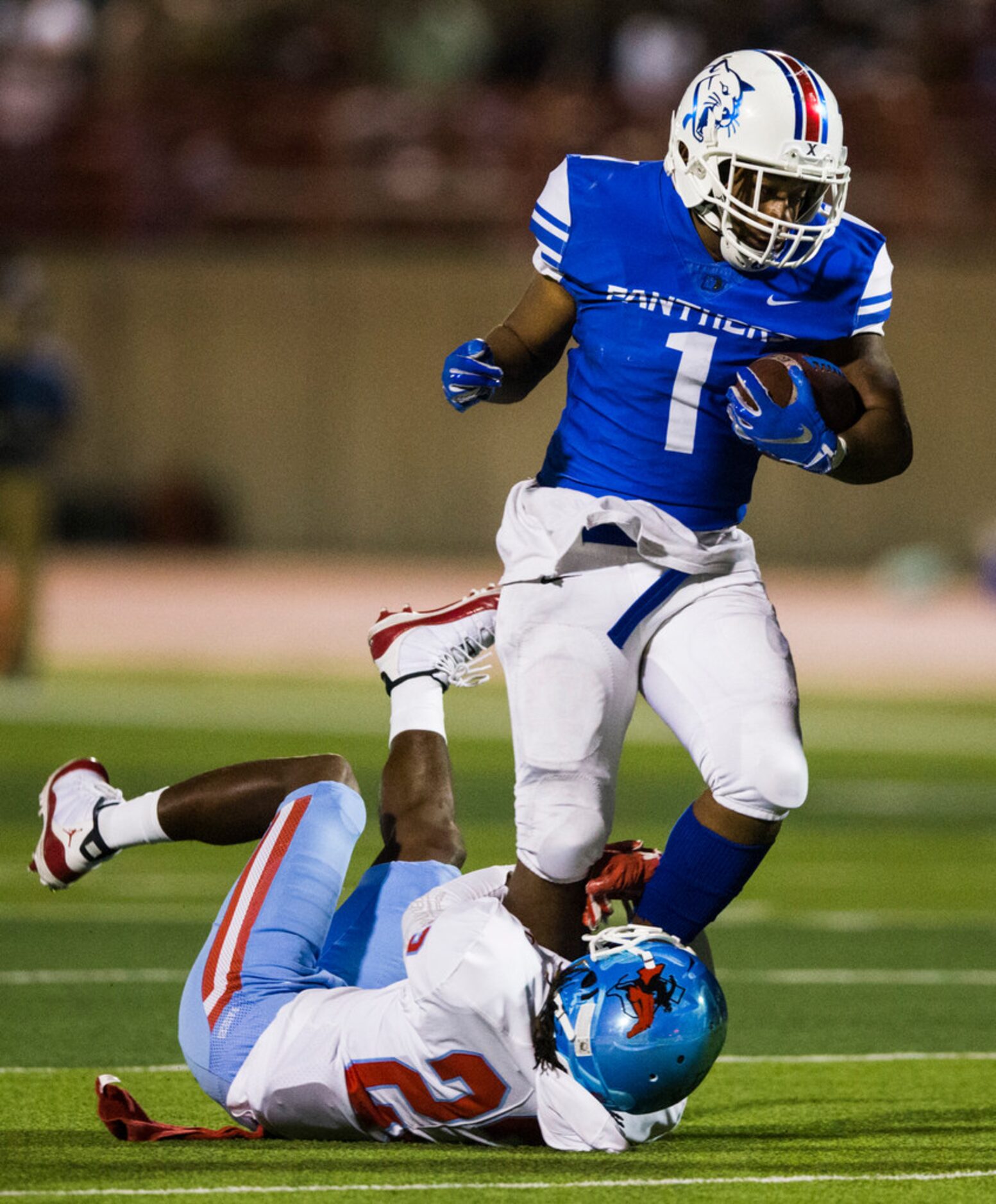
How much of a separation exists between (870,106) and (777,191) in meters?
16.8

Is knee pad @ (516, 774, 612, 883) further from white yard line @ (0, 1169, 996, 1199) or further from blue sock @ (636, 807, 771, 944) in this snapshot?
white yard line @ (0, 1169, 996, 1199)

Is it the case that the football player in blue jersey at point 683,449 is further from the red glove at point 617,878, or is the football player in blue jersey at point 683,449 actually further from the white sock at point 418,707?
the white sock at point 418,707

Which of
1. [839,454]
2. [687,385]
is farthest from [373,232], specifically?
[839,454]

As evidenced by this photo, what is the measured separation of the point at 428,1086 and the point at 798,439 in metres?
1.53

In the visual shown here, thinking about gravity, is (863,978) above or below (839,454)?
below

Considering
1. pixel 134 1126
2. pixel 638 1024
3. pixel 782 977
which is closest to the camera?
pixel 638 1024

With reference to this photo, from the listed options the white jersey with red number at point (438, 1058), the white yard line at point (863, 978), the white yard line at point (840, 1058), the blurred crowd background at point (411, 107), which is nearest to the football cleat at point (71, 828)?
the white yard line at point (840, 1058)

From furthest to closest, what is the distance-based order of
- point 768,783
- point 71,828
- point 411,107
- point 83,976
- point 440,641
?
point 411,107
point 83,976
point 440,641
point 71,828
point 768,783

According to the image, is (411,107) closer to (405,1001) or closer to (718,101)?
(718,101)

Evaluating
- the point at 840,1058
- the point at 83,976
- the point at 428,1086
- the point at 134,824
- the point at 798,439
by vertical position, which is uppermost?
the point at 798,439

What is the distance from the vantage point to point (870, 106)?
21078 millimetres

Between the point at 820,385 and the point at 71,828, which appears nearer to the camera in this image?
the point at 820,385

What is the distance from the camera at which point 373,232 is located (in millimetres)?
22141

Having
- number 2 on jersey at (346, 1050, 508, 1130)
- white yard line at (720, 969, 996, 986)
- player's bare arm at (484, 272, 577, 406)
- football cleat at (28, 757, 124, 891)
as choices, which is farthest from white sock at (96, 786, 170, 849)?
white yard line at (720, 969, 996, 986)
